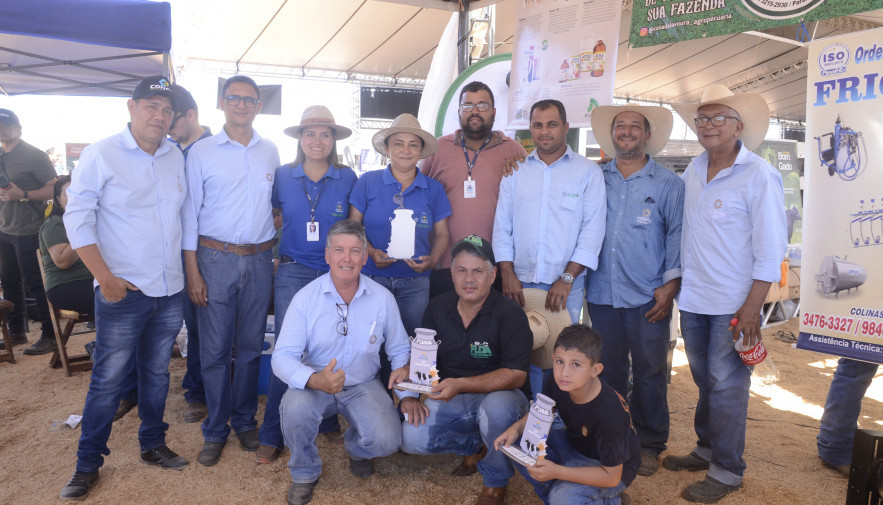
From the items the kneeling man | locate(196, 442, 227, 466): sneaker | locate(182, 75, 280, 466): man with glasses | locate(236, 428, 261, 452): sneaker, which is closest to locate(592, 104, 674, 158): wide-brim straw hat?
the kneeling man

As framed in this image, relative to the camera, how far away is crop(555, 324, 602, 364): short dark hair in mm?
2454

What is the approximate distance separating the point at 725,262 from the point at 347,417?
2192 millimetres

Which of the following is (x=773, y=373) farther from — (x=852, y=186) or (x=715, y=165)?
(x=715, y=165)

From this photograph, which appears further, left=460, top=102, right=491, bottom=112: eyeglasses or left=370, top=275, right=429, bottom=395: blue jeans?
left=460, top=102, right=491, bottom=112: eyeglasses

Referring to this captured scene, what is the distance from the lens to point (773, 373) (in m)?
5.25

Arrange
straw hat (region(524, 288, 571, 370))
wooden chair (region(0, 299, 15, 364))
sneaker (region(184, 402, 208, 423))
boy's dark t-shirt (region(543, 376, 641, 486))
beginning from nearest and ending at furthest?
boy's dark t-shirt (region(543, 376, 641, 486)) < straw hat (region(524, 288, 571, 370)) < sneaker (region(184, 402, 208, 423)) < wooden chair (region(0, 299, 15, 364))

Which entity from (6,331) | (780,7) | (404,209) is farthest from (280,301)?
(6,331)

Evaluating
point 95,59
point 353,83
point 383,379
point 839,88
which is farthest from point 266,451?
point 353,83

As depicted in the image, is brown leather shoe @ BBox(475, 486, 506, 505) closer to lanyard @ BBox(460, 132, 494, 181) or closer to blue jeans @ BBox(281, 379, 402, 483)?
blue jeans @ BBox(281, 379, 402, 483)

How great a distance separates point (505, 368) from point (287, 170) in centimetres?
178

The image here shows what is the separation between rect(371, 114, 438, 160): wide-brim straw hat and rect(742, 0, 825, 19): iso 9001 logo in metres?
2.01

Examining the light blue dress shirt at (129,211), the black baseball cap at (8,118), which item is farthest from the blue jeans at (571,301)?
the black baseball cap at (8,118)

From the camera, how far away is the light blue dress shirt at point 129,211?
2.78 meters

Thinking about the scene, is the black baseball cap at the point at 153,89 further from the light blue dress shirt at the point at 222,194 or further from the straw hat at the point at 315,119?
the straw hat at the point at 315,119
